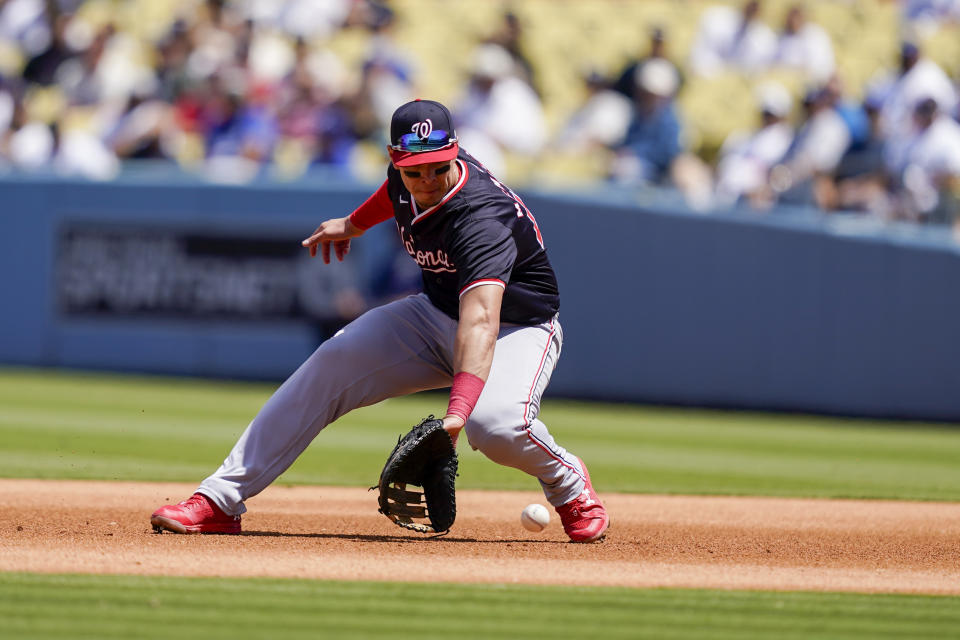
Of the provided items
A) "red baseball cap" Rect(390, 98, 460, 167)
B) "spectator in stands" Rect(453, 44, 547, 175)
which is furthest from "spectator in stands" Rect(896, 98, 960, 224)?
"red baseball cap" Rect(390, 98, 460, 167)

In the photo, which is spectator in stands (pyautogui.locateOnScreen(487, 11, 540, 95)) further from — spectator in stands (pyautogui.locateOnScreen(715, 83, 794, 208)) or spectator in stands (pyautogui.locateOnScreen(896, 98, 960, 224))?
spectator in stands (pyautogui.locateOnScreen(896, 98, 960, 224))

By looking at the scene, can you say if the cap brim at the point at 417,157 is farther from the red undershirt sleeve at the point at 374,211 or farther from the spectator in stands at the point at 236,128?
the spectator in stands at the point at 236,128

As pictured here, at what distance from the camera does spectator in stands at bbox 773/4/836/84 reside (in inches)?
543

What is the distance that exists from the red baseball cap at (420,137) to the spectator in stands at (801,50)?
32.0 ft

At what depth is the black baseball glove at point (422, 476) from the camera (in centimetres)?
468

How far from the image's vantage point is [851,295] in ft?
36.9

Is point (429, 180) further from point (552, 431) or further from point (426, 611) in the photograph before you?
point (552, 431)

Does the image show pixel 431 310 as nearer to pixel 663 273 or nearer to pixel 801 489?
pixel 801 489

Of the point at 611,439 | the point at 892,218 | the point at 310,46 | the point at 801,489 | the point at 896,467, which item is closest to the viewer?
the point at 801,489

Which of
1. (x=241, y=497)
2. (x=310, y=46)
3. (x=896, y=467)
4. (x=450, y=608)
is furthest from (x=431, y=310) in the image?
(x=310, y=46)

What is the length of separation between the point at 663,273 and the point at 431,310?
6.95 metres

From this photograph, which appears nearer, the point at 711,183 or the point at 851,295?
the point at 851,295

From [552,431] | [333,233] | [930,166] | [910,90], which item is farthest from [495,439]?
[910,90]

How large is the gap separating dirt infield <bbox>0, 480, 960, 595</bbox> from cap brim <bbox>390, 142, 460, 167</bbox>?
1274 millimetres
